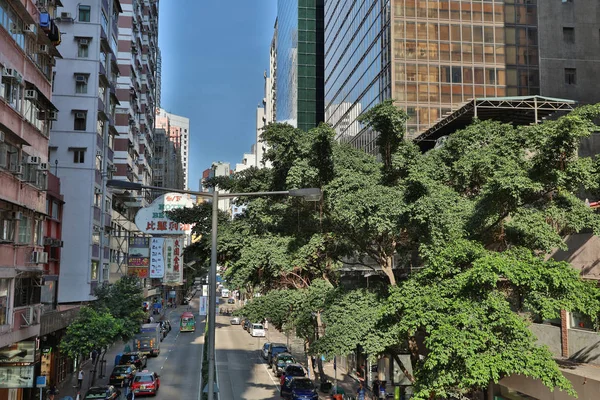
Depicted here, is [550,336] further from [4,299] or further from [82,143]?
[82,143]

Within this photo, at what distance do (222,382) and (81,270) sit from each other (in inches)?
481

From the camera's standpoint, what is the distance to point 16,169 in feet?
79.8

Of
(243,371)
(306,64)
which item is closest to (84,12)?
(243,371)

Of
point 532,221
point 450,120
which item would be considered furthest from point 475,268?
point 450,120

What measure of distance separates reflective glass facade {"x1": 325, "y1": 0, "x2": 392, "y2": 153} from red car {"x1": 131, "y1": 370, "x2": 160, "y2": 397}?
24.6m

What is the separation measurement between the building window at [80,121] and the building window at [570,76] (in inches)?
1486

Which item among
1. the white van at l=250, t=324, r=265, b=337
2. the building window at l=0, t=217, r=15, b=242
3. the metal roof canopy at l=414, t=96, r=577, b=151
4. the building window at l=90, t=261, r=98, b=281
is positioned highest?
the metal roof canopy at l=414, t=96, r=577, b=151

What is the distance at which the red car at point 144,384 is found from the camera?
37094 mm

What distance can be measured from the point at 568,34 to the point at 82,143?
3835 cm

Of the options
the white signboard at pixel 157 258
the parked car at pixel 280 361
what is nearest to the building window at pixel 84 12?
the white signboard at pixel 157 258

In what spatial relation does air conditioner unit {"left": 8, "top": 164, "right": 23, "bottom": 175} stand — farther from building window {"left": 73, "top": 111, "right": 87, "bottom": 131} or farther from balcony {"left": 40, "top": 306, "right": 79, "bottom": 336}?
building window {"left": 73, "top": 111, "right": 87, "bottom": 131}

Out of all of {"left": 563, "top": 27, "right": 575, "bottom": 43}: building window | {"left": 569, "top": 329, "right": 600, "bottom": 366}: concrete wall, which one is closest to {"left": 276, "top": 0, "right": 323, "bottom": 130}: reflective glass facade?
{"left": 563, "top": 27, "right": 575, "bottom": 43}: building window

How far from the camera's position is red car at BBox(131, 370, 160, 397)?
37.1 meters

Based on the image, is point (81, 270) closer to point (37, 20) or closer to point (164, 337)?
point (37, 20)
